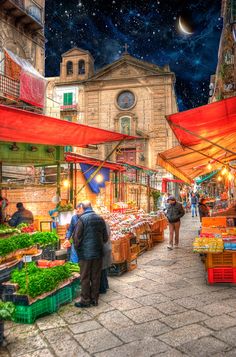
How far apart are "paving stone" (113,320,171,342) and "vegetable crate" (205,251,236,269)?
2230 mm

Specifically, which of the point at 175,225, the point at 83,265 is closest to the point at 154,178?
the point at 175,225

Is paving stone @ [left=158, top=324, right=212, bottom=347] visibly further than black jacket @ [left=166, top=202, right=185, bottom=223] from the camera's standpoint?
No

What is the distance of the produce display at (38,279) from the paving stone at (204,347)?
2243mm

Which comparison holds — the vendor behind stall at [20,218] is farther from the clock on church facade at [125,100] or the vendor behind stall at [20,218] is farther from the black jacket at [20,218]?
the clock on church facade at [125,100]

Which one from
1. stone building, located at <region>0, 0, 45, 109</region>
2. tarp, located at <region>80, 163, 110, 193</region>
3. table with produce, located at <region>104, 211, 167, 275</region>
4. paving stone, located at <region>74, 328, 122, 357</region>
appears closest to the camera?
paving stone, located at <region>74, 328, 122, 357</region>

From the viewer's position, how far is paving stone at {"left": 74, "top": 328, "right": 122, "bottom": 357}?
3876 millimetres

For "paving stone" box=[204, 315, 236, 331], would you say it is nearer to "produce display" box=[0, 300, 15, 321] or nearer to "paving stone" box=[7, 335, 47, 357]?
"paving stone" box=[7, 335, 47, 357]

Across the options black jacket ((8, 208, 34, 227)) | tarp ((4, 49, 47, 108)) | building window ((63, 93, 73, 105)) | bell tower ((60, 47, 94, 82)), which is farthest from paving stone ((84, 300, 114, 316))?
bell tower ((60, 47, 94, 82))

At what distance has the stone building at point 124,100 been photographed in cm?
3100

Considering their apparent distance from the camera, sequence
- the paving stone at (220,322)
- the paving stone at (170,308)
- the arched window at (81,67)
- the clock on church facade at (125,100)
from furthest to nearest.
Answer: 1. the arched window at (81,67)
2. the clock on church facade at (125,100)
3. the paving stone at (170,308)
4. the paving stone at (220,322)

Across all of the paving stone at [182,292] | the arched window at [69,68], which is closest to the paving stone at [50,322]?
the paving stone at [182,292]

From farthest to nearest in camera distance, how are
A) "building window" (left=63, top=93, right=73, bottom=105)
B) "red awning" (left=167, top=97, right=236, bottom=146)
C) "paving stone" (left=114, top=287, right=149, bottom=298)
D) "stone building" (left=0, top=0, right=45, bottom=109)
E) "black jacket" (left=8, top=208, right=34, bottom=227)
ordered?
"building window" (left=63, top=93, right=73, bottom=105) < "stone building" (left=0, top=0, right=45, bottom=109) < "black jacket" (left=8, top=208, right=34, bottom=227) < "paving stone" (left=114, top=287, right=149, bottom=298) < "red awning" (left=167, top=97, right=236, bottom=146)

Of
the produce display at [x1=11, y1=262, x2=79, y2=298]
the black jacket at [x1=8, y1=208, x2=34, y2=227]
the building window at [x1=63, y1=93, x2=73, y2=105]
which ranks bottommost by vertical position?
the produce display at [x1=11, y1=262, x2=79, y2=298]

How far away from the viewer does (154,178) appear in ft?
95.7
